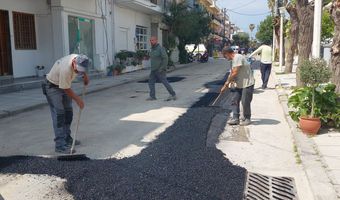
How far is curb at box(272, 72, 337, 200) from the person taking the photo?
4.59 meters

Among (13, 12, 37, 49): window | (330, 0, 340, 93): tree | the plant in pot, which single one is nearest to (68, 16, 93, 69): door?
(13, 12, 37, 49): window

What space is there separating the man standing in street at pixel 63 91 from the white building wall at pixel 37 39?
9670mm

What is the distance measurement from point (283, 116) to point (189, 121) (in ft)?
8.07

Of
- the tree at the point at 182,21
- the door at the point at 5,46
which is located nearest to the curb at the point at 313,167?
the door at the point at 5,46

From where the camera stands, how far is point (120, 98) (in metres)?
12.6

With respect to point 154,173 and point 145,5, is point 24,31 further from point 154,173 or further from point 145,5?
point 154,173

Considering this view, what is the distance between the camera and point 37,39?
1659cm

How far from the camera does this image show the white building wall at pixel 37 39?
14922 millimetres

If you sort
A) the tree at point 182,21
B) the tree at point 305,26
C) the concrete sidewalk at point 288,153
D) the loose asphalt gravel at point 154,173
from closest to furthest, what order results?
the loose asphalt gravel at point 154,173 < the concrete sidewalk at point 288,153 < the tree at point 305,26 < the tree at point 182,21

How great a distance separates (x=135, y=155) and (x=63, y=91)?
146cm

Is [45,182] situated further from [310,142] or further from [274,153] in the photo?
[310,142]

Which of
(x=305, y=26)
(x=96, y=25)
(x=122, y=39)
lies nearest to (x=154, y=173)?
(x=305, y=26)

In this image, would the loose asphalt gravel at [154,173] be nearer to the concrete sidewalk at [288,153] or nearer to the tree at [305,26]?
the concrete sidewalk at [288,153]

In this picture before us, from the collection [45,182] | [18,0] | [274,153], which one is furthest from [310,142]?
[18,0]
